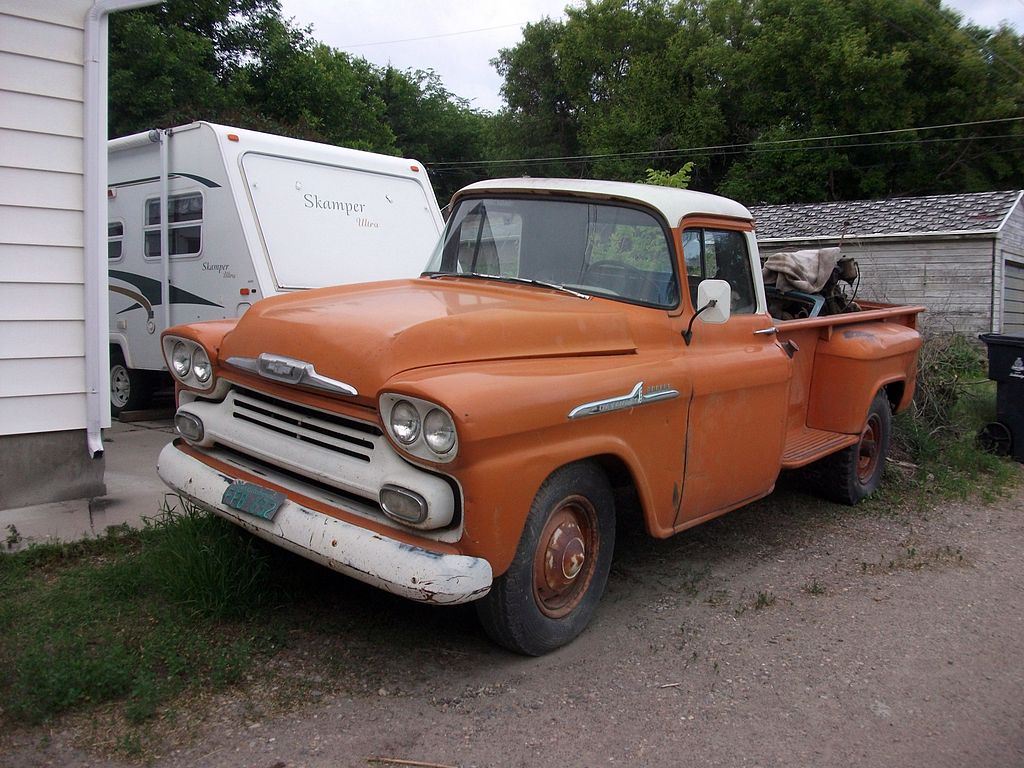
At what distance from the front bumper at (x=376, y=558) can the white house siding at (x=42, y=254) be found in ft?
8.11

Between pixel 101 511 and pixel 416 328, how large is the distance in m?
2.97

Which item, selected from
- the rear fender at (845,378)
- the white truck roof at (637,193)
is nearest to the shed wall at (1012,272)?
the rear fender at (845,378)

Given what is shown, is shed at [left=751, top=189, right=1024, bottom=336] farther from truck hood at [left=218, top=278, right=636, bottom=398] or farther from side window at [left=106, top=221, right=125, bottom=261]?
truck hood at [left=218, top=278, right=636, bottom=398]

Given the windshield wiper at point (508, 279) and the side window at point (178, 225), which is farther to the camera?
the side window at point (178, 225)

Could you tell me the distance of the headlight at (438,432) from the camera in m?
3.12

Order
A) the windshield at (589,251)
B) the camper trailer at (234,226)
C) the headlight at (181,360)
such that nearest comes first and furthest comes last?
the headlight at (181,360)
the windshield at (589,251)
the camper trailer at (234,226)

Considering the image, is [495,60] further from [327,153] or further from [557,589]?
[557,589]

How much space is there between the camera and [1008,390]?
832 centimetres

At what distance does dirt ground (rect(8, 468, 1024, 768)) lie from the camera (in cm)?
311

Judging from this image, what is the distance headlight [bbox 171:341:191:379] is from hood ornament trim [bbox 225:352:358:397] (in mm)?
476

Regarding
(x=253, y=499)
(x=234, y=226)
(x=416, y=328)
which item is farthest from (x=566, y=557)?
(x=234, y=226)

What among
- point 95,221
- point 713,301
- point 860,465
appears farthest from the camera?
point 860,465

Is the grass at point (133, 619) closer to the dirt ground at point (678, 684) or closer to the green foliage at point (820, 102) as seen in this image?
the dirt ground at point (678, 684)

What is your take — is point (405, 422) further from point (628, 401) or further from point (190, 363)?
point (190, 363)
